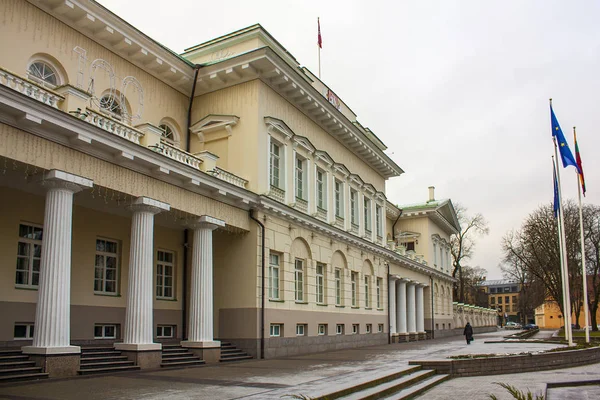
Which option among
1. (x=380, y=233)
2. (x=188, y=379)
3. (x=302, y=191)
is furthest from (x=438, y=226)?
(x=188, y=379)

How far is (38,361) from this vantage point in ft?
41.9

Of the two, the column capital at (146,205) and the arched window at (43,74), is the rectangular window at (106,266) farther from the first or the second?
the arched window at (43,74)

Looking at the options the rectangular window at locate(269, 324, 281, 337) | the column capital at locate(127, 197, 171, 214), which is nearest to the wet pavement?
the rectangular window at locate(269, 324, 281, 337)

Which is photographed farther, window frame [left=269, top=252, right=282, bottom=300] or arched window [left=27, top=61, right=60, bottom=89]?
window frame [left=269, top=252, right=282, bottom=300]

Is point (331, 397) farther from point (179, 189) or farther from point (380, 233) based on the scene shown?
point (380, 233)

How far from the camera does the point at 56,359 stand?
42.4 ft

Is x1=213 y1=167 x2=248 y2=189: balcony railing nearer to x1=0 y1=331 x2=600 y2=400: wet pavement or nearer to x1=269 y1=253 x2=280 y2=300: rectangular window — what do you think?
x1=269 y1=253 x2=280 y2=300: rectangular window

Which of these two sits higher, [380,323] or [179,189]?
[179,189]

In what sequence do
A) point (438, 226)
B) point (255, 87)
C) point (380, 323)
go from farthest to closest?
point (438, 226), point (380, 323), point (255, 87)

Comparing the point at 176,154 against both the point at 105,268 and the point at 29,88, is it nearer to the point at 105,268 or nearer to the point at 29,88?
the point at 105,268

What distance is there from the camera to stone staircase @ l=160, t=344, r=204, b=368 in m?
16.6

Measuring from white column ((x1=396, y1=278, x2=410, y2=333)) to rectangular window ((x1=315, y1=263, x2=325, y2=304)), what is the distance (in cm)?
1301

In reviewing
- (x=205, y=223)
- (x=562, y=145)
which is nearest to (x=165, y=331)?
(x=205, y=223)

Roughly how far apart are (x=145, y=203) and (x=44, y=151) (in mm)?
3417
